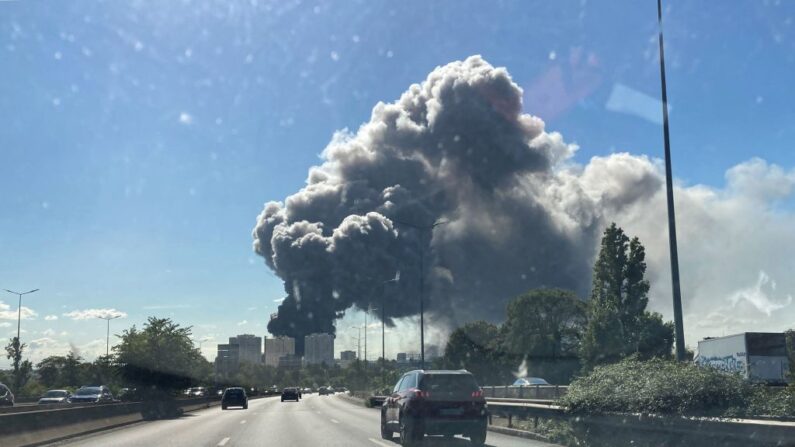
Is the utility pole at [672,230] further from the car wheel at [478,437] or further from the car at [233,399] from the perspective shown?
the car at [233,399]

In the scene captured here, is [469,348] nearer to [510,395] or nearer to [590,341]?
[590,341]

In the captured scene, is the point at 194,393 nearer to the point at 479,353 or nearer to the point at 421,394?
the point at 479,353

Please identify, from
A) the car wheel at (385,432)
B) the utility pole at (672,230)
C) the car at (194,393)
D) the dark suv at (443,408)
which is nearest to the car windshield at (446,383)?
the dark suv at (443,408)

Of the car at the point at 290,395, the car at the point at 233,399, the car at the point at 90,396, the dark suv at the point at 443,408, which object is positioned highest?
the dark suv at the point at 443,408

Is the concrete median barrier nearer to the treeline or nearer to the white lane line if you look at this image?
the white lane line

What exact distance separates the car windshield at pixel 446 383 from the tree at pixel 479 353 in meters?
75.2

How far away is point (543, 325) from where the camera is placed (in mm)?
87500

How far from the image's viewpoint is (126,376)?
4419cm

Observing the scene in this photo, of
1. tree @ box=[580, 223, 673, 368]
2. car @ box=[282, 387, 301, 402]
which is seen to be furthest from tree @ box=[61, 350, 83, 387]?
tree @ box=[580, 223, 673, 368]

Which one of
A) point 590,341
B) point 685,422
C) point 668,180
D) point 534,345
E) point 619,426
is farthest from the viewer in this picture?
point 534,345

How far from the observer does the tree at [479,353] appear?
92.6 m

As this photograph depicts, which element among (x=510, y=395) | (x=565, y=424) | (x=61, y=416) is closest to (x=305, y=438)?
(x=565, y=424)

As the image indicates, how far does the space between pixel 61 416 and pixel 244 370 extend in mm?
134045

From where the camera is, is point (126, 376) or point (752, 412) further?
point (126, 376)
